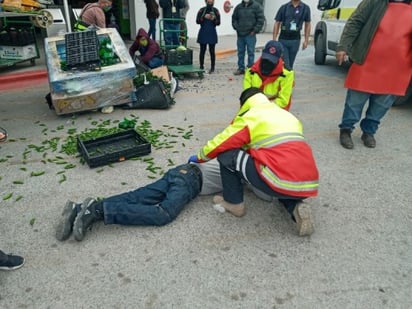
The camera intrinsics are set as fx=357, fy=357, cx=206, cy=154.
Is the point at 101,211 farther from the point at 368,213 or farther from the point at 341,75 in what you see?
the point at 341,75

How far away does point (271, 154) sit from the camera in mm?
2490

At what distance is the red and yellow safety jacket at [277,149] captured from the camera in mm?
2459

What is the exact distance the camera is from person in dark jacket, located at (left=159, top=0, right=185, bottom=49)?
909cm

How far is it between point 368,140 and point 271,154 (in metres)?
2.45

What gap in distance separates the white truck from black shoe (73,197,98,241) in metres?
6.64

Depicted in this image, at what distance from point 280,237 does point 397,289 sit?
829 mm

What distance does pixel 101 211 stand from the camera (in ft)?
8.85

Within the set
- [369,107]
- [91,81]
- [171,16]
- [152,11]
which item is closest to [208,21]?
[171,16]

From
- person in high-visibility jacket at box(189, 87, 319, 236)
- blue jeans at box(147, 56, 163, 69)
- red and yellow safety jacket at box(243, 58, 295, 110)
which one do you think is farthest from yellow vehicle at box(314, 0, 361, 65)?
person in high-visibility jacket at box(189, 87, 319, 236)

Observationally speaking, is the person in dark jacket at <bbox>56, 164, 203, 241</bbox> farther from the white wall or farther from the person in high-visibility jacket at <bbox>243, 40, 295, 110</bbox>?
the white wall

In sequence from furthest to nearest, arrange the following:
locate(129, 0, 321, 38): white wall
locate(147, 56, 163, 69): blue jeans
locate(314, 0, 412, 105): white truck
A: locate(129, 0, 321, 38): white wall → locate(314, 0, 412, 105): white truck → locate(147, 56, 163, 69): blue jeans

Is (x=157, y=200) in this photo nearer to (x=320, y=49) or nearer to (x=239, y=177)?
(x=239, y=177)

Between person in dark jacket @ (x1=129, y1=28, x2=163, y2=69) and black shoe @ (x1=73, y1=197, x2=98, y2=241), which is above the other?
person in dark jacket @ (x1=129, y1=28, x2=163, y2=69)

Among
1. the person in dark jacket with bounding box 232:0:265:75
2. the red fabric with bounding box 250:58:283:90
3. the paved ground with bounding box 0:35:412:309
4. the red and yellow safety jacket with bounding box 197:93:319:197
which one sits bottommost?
the paved ground with bounding box 0:35:412:309
